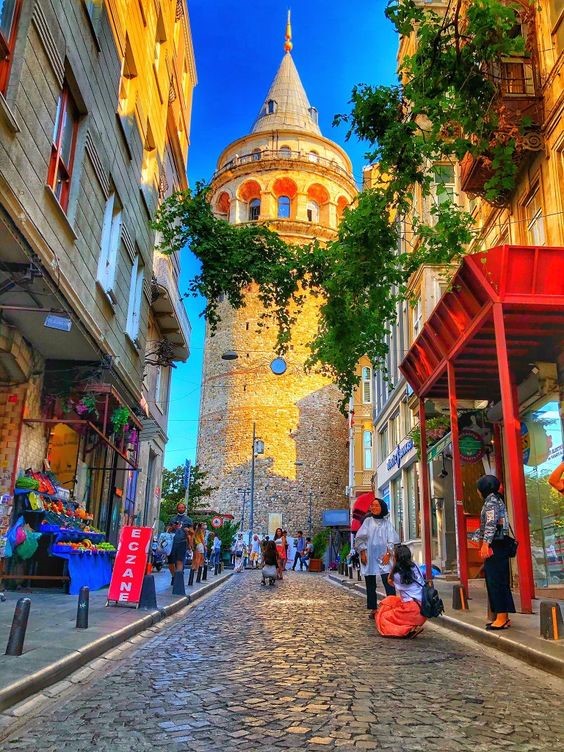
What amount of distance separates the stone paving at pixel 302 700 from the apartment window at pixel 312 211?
152ft

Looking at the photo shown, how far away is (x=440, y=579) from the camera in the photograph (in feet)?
59.6

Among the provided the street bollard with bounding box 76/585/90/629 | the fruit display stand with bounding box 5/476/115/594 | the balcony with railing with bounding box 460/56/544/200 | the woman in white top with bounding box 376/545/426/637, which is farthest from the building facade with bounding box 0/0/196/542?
the balcony with railing with bounding box 460/56/544/200

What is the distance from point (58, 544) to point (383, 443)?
81.9 feet

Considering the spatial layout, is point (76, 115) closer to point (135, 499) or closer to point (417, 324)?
point (135, 499)

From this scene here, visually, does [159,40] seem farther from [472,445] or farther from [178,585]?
[178,585]

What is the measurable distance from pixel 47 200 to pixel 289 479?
3917 centimetres

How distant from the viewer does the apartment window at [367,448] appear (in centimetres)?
4216

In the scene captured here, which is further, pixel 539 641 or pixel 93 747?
pixel 539 641

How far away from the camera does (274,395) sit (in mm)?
48156

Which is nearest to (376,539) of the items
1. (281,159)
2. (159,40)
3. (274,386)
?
(159,40)

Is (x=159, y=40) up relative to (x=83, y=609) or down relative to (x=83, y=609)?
up

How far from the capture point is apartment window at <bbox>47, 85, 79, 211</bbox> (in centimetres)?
1002

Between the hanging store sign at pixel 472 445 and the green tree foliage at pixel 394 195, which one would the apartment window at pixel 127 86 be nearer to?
the green tree foliage at pixel 394 195

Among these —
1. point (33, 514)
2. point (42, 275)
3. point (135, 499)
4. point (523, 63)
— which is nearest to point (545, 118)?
point (523, 63)
